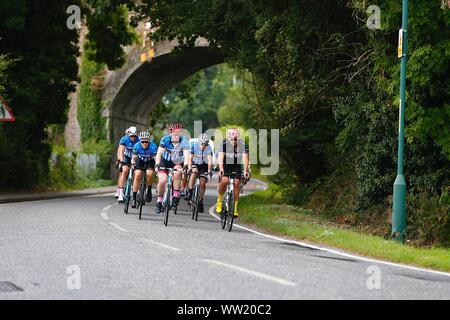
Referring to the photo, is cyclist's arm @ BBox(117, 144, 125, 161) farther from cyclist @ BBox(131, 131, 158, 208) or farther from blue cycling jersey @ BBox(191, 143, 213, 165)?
blue cycling jersey @ BBox(191, 143, 213, 165)

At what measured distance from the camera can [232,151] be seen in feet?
53.5

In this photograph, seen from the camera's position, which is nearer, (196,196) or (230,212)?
(230,212)

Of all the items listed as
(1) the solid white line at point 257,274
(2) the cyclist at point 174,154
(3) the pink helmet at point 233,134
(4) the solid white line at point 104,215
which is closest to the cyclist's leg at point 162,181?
(2) the cyclist at point 174,154

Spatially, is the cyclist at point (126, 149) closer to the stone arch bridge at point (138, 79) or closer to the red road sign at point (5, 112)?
the red road sign at point (5, 112)

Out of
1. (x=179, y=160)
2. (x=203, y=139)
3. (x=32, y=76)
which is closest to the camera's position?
(x=179, y=160)

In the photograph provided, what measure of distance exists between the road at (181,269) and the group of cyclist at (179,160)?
136cm

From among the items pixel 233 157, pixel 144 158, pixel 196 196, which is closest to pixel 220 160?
pixel 233 157

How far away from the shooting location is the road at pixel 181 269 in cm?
824

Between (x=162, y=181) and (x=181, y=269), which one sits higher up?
(x=162, y=181)

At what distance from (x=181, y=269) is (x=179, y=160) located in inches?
349

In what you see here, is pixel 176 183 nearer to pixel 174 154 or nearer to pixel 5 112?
pixel 174 154

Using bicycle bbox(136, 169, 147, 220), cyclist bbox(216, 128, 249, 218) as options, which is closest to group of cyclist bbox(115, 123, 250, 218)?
cyclist bbox(216, 128, 249, 218)
